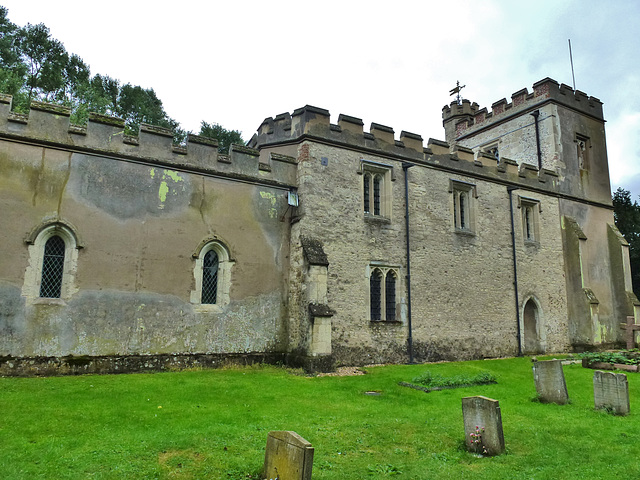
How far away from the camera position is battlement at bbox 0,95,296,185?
455 inches

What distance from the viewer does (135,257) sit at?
12195mm

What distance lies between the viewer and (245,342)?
43.8ft

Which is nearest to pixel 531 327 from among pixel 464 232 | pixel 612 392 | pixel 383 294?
pixel 464 232

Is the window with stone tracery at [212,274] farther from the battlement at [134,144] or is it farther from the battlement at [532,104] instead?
the battlement at [532,104]

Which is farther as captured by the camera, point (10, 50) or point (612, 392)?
point (10, 50)

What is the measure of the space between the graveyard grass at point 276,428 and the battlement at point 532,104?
15.3 m

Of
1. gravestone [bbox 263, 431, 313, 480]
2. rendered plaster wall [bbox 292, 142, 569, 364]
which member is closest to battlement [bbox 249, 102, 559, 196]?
rendered plaster wall [bbox 292, 142, 569, 364]

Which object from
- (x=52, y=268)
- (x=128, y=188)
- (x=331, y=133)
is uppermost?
(x=331, y=133)

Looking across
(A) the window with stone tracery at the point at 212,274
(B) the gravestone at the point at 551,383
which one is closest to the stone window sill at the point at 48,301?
(A) the window with stone tracery at the point at 212,274

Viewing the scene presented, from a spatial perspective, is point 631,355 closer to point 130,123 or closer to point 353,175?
point 353,175

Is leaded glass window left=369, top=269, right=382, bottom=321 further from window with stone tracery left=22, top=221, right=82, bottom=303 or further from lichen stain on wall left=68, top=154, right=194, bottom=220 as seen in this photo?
window with stone tracery left=22, top=221, right=82, bottom=303

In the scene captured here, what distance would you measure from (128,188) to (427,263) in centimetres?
1031

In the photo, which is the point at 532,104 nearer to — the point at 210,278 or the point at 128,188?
the point at 210,278

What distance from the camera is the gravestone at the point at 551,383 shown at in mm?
9023
